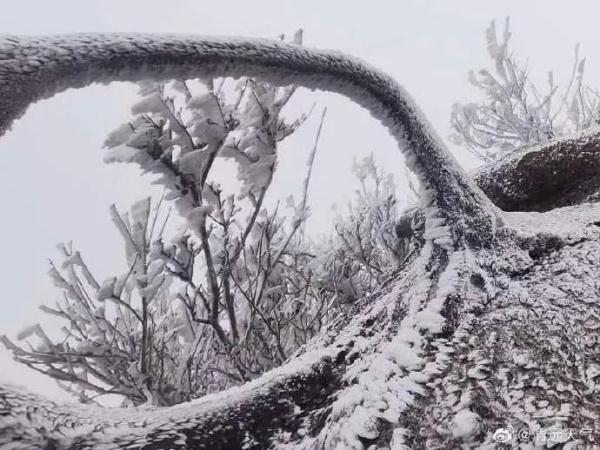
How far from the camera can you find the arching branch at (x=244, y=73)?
710 mm

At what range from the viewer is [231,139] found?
217cm

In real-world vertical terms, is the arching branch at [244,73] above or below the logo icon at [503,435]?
above

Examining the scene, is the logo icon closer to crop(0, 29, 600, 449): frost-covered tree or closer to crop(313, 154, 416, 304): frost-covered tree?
crop(0, 29, 600, 449): frost-covered tree

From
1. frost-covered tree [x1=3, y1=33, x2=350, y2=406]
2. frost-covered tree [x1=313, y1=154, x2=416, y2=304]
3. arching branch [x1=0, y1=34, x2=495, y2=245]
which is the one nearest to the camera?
arching branch [x1=0, y1=34, x2=495, y2=245]

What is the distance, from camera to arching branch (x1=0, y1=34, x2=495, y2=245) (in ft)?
2.33

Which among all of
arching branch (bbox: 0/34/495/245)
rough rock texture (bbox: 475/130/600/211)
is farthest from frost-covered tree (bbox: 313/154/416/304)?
arching branch (bbox: 0/34/495/245)

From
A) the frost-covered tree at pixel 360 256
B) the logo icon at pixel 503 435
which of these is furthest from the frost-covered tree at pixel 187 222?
the logo icon at pixel 503 435

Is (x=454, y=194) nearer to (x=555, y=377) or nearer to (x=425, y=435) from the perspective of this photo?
(x=555, y=377)

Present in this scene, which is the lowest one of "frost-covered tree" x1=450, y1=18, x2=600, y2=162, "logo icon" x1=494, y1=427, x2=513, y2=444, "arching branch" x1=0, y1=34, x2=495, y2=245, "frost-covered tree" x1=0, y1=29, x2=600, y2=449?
"logo icon" x1=494, y1=427, x2=513, y2=444

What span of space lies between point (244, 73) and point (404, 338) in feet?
2.07

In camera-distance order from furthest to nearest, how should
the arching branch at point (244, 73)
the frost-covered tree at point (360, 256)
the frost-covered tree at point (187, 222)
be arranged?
the frost-covered tree at point (360, 256) → the frost-covered tree at point (187, 222) → the arching branch at point (244, 73)

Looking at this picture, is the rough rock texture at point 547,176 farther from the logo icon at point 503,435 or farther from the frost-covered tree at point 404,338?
the logo icon at point 503,435

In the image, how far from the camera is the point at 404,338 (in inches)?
39.2

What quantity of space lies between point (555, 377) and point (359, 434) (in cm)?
38
